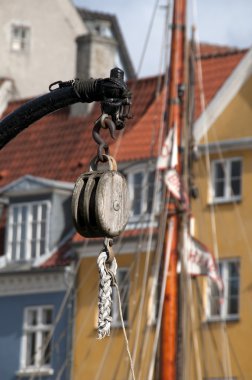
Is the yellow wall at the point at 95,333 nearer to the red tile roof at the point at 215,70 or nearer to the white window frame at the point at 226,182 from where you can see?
the white window frame at the point at 226,182

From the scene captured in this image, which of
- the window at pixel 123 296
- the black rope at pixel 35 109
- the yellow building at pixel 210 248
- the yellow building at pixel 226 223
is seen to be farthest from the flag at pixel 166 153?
the black rope at pixel 35 109

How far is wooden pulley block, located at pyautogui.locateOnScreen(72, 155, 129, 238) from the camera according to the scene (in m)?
14.5

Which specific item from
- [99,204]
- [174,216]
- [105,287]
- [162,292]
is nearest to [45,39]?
[174,216]

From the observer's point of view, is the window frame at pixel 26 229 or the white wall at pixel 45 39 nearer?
the window frame at pixel 26 229

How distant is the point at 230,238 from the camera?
47.0 metres

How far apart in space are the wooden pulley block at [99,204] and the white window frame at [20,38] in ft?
169

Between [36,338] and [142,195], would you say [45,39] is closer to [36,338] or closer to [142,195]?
[36,338]

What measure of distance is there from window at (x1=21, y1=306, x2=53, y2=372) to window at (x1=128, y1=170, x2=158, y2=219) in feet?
12.7

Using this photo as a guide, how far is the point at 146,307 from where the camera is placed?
152ft

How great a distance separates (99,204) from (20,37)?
52.2 metres

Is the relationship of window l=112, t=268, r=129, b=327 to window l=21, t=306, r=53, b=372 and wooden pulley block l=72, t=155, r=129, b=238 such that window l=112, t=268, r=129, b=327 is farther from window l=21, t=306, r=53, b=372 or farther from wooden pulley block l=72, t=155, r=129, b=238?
wooden pulley block l=72, t=155, r=129, b=238

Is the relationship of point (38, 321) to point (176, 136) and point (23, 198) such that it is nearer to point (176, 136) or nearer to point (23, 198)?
point (23, 198)

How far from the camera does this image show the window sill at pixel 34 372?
4959 cm

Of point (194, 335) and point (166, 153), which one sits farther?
point (194, 335)
